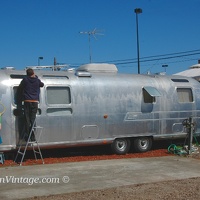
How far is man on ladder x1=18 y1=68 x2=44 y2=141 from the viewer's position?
30.4ft

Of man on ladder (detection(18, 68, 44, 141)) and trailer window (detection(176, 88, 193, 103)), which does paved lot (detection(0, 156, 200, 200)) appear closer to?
man on ladder (detection(18, 68, 44, 141))

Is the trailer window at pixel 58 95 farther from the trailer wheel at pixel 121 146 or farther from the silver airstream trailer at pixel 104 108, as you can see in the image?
the trailer wheel at pixel 121 146

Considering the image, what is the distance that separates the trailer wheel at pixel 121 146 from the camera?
11.2m

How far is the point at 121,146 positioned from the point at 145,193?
4.69 meters

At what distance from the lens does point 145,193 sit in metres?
6.69

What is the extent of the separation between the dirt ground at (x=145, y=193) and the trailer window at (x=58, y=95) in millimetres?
3747

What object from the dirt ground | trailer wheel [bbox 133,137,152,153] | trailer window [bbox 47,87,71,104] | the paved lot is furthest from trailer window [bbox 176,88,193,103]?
the dirt ground

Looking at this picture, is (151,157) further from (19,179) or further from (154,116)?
(19,179)

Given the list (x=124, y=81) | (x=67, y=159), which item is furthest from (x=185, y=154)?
(x=67, y=159)

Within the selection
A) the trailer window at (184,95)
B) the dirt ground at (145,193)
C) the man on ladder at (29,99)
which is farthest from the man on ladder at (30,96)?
the trailer window at (184,95)

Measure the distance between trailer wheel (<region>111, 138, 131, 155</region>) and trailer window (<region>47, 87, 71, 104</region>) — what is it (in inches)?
77.9

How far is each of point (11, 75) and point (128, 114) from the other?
3621mm

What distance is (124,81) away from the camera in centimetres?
1148

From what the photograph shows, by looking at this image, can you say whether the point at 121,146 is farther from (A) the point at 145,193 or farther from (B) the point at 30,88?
(A) the point at 145,193
